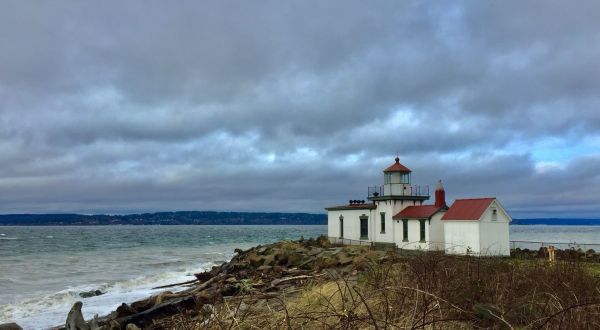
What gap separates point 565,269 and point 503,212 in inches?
818

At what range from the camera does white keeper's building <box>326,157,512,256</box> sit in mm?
26938

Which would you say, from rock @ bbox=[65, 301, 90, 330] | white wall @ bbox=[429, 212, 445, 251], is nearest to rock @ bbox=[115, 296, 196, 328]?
rock @ bbox=[65, 301, 90, 330]

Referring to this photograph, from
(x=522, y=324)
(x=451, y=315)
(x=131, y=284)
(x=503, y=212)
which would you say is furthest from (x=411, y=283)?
(x=503, y=212)

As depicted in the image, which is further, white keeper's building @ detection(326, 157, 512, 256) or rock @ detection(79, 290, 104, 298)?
white keeper's building @ detection(326, 157, 512, 256)

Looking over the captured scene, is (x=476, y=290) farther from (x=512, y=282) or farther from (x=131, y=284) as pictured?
(x=131, y=284)

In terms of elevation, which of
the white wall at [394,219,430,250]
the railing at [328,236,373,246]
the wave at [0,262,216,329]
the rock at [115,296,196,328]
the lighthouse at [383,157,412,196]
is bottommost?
the wave at [0,262,216,329]

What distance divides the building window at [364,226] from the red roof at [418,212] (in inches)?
114

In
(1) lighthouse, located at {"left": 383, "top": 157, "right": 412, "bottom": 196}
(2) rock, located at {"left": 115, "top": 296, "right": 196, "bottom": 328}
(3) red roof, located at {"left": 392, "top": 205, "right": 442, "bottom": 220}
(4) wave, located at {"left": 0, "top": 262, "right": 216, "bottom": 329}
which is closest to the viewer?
(2) rock, located at {"left": 115, "top": 296, "right": 196, "bottom": 328}

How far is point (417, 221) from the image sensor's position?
3091cm

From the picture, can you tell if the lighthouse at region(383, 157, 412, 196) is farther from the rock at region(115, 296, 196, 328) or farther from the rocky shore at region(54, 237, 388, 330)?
the rock at region(115, 296, 196, 328)

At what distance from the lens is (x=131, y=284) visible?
25016 mm

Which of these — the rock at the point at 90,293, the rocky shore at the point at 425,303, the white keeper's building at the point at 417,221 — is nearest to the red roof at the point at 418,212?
the white keeper's building at the point at 417,221

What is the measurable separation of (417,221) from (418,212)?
0.63m

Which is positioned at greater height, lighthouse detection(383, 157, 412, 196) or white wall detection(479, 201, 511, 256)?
lighthouse detection(383, 157, 412, 196)
